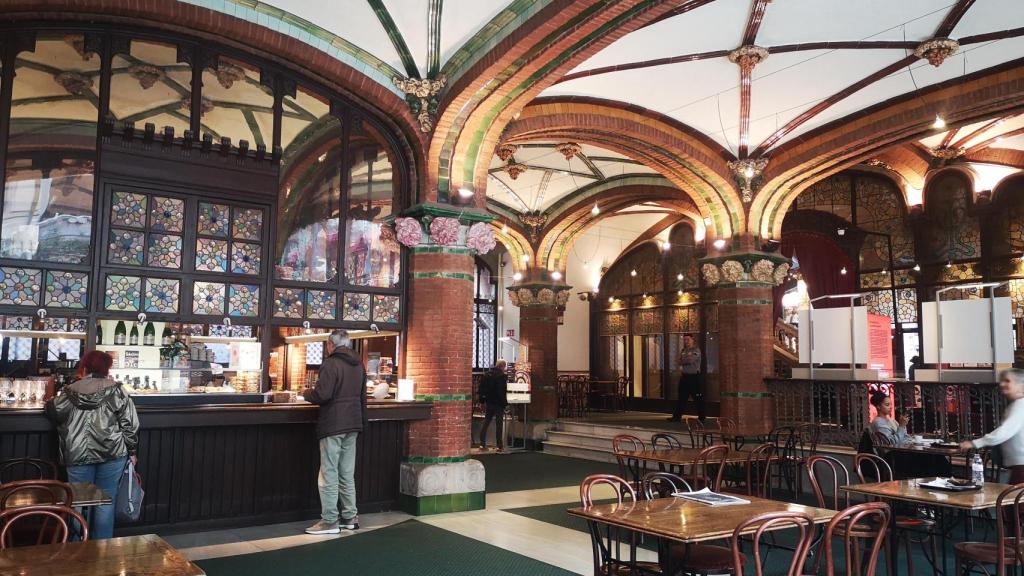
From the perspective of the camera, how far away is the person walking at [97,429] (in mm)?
5328

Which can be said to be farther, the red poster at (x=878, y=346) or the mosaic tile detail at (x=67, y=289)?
the red poster at (x=878, y=346)

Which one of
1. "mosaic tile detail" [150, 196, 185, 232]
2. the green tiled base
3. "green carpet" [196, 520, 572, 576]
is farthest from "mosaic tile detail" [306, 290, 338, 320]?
"green carpet" [196, 520, 572, 576]

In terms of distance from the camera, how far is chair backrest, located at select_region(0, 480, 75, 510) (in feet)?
13.4

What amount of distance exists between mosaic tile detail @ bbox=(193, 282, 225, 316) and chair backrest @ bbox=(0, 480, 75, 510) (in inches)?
118

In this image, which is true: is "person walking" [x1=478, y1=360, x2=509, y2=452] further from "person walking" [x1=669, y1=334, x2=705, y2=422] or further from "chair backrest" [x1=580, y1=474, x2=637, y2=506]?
"chair backrest" [x1=580, y1=474, x2=637, y2=506]

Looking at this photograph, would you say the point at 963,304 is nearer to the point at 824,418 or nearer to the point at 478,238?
the point at 824,418

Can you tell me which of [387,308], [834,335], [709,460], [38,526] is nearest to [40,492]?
[38,526]

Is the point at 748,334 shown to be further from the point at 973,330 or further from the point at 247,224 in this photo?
the point at 247,224

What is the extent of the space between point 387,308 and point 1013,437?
5767 mm

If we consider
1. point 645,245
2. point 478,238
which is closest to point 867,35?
point 478,238

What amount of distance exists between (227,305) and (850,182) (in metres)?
12.2

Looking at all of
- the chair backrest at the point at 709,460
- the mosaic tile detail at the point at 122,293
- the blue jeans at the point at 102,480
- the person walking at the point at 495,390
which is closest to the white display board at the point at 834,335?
the chair backrest at the point at 709,460

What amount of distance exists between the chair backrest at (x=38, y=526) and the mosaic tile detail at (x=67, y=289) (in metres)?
2.05

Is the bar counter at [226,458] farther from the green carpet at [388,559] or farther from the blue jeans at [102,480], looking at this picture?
the blue jeans at [102,480]
